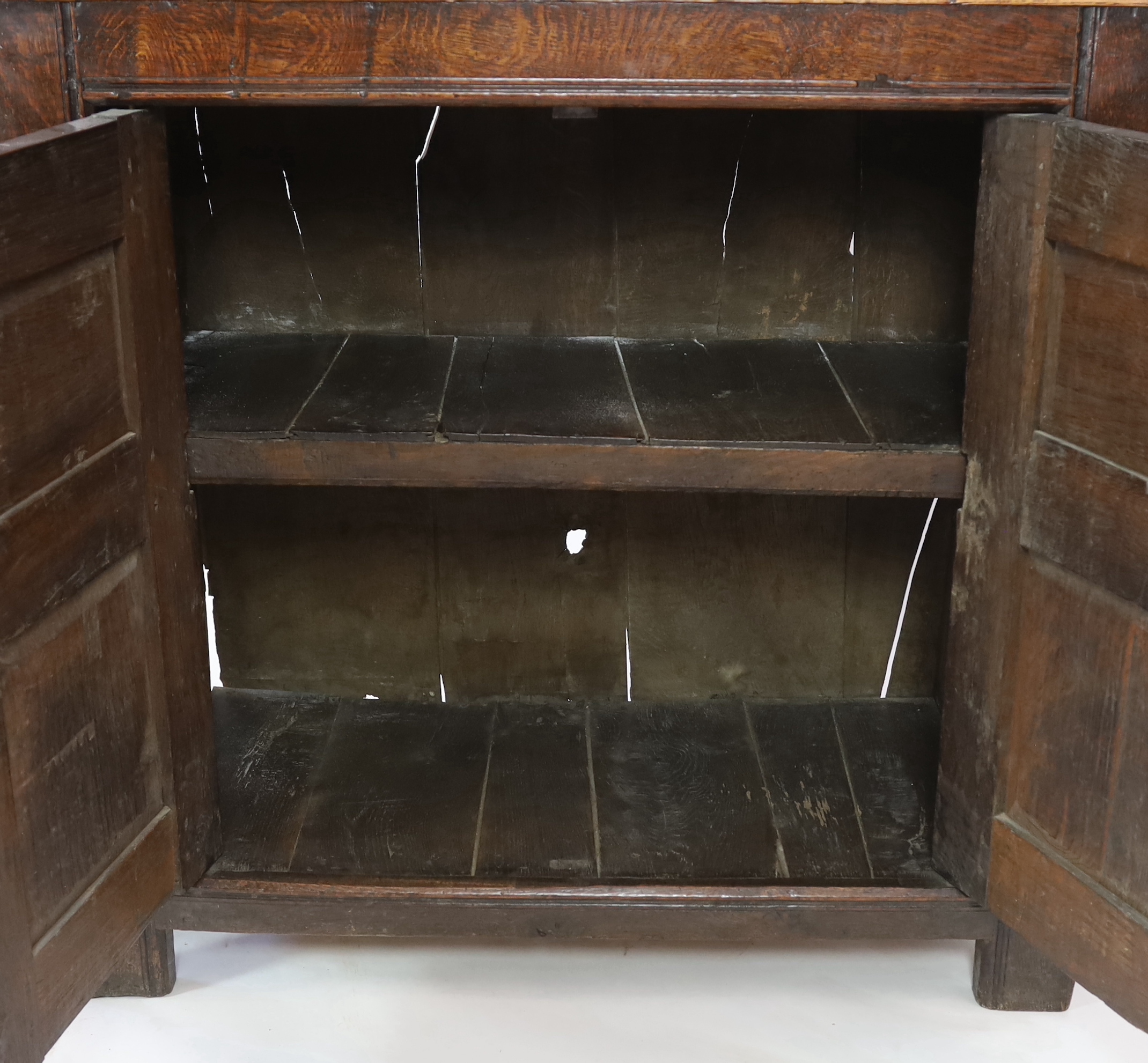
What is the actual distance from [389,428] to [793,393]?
1.50 ft

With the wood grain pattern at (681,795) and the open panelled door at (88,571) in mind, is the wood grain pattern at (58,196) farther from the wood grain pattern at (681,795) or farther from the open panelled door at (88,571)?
the wood grain pattern at (681,795)

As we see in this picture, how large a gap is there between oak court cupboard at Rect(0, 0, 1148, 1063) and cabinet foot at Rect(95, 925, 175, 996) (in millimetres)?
15

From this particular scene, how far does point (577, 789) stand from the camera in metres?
1.83

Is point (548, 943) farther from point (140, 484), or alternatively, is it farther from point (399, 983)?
point (140, 484)

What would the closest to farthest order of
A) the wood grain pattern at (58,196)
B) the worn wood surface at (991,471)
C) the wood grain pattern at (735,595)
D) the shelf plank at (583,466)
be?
the wood grain pattern at (58,196) < the worn wood surface at (991,471) < the shelf plank at (583,466) < the wood grain pattern at (735,595)

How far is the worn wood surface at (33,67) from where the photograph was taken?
1.34 meters

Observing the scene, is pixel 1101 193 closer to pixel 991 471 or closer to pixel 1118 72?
pixel 1118 72

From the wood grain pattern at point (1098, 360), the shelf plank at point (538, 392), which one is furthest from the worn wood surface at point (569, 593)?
the wood grain pattern at point (1098, 360)

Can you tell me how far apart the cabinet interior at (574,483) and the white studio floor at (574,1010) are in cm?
18

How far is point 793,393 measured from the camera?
1.67 metres

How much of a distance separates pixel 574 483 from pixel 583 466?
0.02 metres

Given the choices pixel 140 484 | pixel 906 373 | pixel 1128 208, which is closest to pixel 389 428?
pixel 140 484

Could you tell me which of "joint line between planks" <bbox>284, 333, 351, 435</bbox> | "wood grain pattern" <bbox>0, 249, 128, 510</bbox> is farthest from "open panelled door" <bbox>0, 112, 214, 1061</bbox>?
"joint line between planks" <bbox>284, 333, 351, 435</bbox>

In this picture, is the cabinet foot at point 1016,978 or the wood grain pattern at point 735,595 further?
the wood grain pattern at point 735,595
